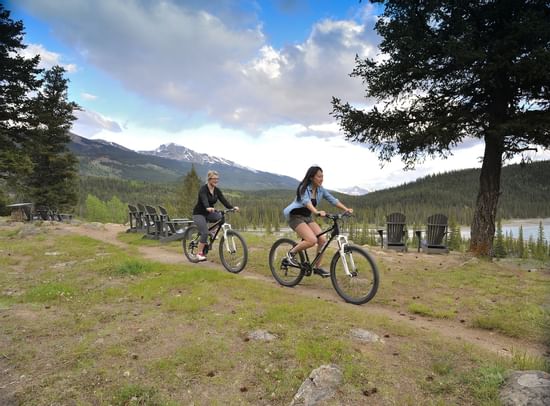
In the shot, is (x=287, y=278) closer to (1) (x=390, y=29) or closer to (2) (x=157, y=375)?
(2) (x=157, y=375)

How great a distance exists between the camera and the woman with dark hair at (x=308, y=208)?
25.6ft

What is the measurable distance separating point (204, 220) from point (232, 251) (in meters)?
1.32

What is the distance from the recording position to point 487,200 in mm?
12961

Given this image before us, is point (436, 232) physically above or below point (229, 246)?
above

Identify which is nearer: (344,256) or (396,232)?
(344,256)

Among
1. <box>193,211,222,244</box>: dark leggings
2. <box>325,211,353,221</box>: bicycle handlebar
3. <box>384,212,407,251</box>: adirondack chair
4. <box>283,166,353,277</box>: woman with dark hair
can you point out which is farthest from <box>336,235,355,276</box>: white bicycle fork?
<box>384,212,407,251</box>: adirondack chair

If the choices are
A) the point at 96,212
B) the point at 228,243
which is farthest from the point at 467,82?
the point at 96,212

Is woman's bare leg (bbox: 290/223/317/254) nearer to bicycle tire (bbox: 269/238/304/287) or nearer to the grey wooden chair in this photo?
bicycle tire (bbox: 269/238/304/287)

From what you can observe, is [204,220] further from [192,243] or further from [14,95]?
[14,95]

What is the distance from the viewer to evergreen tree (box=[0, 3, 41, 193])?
81.3ft

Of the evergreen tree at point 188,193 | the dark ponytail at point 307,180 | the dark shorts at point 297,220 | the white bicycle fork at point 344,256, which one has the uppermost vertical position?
the evergreen tree at point 188,193

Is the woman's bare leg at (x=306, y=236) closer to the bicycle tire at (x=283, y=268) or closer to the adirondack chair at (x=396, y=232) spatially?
the bicycle tire at (x=283, y=268)

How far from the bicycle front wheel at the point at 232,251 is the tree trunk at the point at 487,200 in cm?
938

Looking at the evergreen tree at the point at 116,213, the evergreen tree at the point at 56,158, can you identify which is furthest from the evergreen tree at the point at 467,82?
the evergreen tree at the point at 116,213
